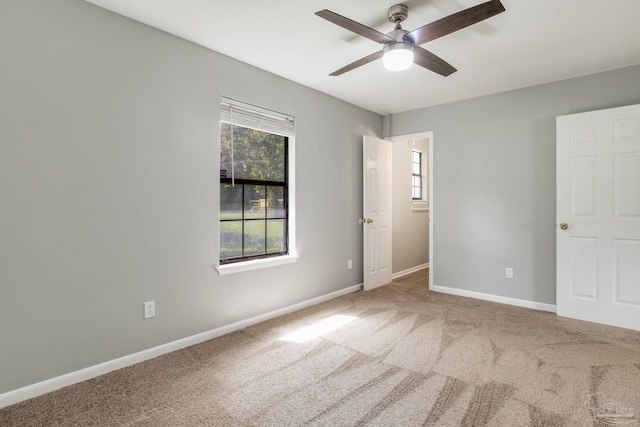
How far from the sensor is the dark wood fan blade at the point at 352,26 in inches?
71.1

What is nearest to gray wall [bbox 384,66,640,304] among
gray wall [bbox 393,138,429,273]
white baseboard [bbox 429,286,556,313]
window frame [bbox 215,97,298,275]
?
white baseboard [bbox 429,286,556,313]

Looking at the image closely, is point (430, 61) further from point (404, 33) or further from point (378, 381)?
point (378, 381)


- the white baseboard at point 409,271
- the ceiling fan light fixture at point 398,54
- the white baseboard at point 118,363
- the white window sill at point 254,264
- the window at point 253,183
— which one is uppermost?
the ceiling fan light fixture at point 398,54

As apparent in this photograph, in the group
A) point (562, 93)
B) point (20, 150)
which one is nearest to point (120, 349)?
point (20, 150)

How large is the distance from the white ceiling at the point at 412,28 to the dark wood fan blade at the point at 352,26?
0.22m

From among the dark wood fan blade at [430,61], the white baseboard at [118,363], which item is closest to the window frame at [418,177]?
the dark wood fan blade at [430,61]

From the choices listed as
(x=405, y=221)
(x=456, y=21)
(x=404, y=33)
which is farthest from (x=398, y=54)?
(x=405, y=221)

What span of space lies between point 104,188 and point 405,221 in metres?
4.35

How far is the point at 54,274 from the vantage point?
2.04m

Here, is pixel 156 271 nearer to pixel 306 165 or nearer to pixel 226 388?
pixel 226 388

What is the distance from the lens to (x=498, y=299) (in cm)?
391

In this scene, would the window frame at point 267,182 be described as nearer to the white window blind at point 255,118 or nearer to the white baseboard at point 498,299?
the white window blind at point 255,118

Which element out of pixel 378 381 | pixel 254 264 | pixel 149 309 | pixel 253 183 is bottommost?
pixel 378 381

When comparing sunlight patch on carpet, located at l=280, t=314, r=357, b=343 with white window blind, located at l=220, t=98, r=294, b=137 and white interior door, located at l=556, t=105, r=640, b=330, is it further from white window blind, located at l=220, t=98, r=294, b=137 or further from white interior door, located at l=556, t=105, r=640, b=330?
white interior door, located at l=556, t=105, r=640, b=330
